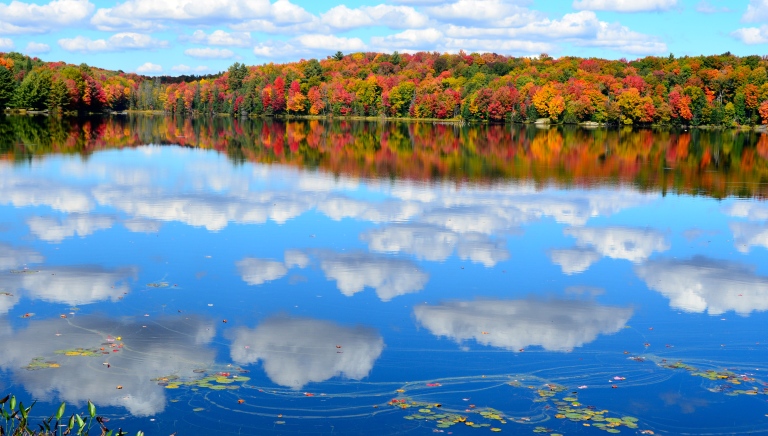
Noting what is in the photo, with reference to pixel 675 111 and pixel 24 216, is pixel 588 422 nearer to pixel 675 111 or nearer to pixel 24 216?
pixel 24 216


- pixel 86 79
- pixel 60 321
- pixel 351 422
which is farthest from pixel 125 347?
pixel 86 79

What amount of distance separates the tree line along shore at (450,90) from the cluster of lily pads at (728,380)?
93.8 m

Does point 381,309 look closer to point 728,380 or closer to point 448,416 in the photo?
point 448,416

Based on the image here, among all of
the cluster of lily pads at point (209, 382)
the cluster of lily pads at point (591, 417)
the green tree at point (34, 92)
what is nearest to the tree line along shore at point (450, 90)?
the green tree at point (34, 92)

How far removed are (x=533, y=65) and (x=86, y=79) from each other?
72.0 meters

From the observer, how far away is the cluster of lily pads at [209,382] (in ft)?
28.0

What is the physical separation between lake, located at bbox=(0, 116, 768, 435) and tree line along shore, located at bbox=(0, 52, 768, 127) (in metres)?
80.2

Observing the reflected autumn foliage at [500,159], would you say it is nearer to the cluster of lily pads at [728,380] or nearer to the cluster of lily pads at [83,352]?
the cluster of lily pads at [728,380]

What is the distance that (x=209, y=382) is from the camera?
341 inches

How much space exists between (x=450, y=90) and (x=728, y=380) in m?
111

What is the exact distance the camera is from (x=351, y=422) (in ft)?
26.0

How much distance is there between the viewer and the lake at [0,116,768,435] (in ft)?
27.1

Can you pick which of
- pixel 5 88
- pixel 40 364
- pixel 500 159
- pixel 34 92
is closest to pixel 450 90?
pixel 34 92

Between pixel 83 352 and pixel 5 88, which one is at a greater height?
pixel 5 88
